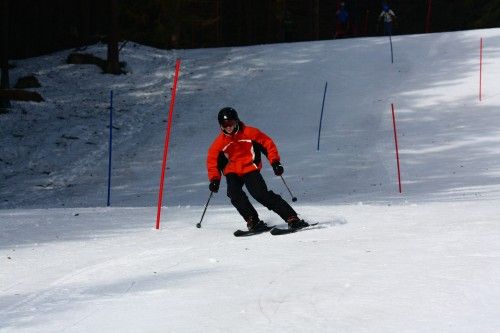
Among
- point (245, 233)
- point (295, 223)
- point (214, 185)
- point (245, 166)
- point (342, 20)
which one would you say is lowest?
point (245, 233)

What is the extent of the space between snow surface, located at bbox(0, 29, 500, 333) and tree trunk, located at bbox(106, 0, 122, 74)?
538 millimetres

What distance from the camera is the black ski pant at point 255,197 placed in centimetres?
1073

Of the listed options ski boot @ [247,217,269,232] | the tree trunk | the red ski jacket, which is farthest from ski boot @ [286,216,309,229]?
the tree trunk

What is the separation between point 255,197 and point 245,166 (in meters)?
0.37

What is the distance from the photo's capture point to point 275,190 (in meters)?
19.0

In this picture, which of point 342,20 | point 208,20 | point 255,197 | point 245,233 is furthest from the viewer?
point 208,20

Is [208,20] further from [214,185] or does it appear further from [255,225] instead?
[255,225]

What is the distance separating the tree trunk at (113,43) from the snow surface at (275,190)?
0.54 meters

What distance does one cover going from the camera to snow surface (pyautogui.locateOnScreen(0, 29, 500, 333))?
264 inches

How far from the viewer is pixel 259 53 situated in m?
33.3

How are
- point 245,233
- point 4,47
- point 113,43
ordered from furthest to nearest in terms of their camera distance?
point 113,43, point 4,47, point 245,233

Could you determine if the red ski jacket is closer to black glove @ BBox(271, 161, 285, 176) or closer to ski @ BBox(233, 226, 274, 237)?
black glove @ BBox(271, 161, 285, 176)

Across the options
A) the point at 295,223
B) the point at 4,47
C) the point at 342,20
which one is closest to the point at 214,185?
the point at 295,223

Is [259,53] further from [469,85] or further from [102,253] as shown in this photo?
[102,253]
